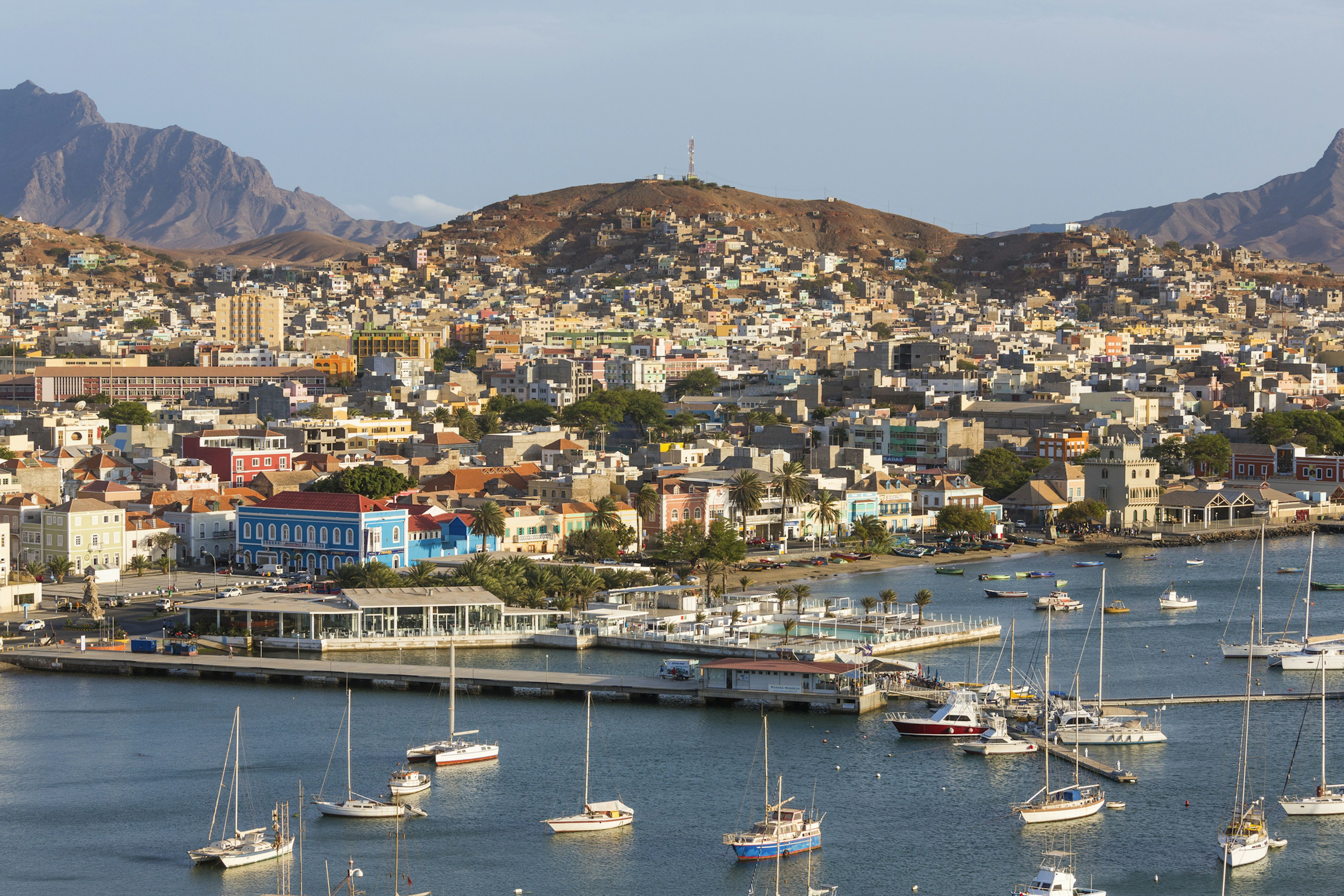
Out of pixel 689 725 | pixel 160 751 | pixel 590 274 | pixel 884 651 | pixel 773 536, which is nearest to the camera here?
pixel 160 751

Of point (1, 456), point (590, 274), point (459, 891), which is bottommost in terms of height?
point (459, 891)

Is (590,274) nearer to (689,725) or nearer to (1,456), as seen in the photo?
(1,456)

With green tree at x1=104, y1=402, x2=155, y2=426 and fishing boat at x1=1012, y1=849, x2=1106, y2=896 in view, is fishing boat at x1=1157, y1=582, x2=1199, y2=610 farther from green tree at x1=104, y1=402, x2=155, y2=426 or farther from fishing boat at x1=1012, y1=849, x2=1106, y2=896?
green tree at x1=104, y1=402, x2=155, y2=426

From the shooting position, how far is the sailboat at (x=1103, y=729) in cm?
2386

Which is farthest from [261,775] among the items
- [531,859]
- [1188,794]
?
[1188,794]

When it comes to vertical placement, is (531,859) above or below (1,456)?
below

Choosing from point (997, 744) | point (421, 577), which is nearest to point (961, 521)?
point (421, 577)

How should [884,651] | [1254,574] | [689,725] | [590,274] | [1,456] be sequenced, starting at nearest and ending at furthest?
1. [689,725]
2. [884,651]
3. [1254,574]
4. [1,456]
5. [590,274]

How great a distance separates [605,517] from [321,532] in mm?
6223

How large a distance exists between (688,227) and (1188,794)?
372 ft

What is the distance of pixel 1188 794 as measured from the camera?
21531 mm

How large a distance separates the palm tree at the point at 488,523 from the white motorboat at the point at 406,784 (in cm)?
1638

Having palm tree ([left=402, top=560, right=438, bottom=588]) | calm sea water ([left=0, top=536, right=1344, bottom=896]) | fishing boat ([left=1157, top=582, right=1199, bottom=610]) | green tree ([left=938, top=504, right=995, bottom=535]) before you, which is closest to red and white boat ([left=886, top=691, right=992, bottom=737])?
calm sea water ([left=0, top=536, right=1344, bottom=896])

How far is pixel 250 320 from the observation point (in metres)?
97.1
